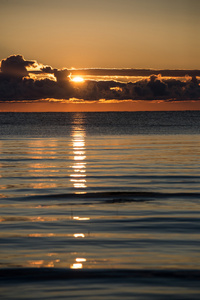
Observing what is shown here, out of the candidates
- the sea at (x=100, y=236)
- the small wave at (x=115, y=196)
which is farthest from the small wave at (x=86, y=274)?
the small wave at (x=115, y=196)

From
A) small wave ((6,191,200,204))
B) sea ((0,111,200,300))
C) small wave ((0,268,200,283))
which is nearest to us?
sea ((0,111,200,300))

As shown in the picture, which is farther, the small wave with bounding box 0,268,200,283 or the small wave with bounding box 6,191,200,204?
the small wave with bounding box 6,191,200,204

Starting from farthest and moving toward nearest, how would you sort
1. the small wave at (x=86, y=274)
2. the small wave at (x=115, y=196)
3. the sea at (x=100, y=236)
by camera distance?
the small wave at (x=115, y=196), the small wave at (x=86, y=274), the sea at (x=100, y=236)

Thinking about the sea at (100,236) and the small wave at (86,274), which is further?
the small wave at (86,274)

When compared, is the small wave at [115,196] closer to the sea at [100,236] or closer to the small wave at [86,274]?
the sea at [100,236]

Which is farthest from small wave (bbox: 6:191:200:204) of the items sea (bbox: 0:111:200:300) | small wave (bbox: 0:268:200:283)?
small wave (bbox: 0:268:200:283)

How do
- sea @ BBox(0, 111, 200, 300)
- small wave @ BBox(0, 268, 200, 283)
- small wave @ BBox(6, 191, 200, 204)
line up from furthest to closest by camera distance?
1. small wave @ BBox(6, 191, 200, 204)
2. small wave @ BBox(0, 268, 200, 283)
3. sea @ BBox(0, 111, 200, 300)

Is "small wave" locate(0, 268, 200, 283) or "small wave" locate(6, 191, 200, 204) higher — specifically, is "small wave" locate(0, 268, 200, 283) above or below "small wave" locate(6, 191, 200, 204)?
below

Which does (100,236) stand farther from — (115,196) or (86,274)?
(115,196)

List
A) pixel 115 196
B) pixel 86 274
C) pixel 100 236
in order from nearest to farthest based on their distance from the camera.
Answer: pixel 86 274 < pixel 100 236 < pixel 115 196

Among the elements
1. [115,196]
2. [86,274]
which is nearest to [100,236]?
[86,274]

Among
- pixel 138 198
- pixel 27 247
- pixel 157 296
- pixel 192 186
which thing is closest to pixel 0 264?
pixel 27 247

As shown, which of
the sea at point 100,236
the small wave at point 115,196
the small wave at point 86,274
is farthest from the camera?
the small wave at point 115,196

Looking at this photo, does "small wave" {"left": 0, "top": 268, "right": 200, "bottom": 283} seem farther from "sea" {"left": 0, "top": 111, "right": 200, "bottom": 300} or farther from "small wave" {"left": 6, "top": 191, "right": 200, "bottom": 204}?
"small wave" {"left": 6, "top": 191, "right": 200, "bottom": 204}
